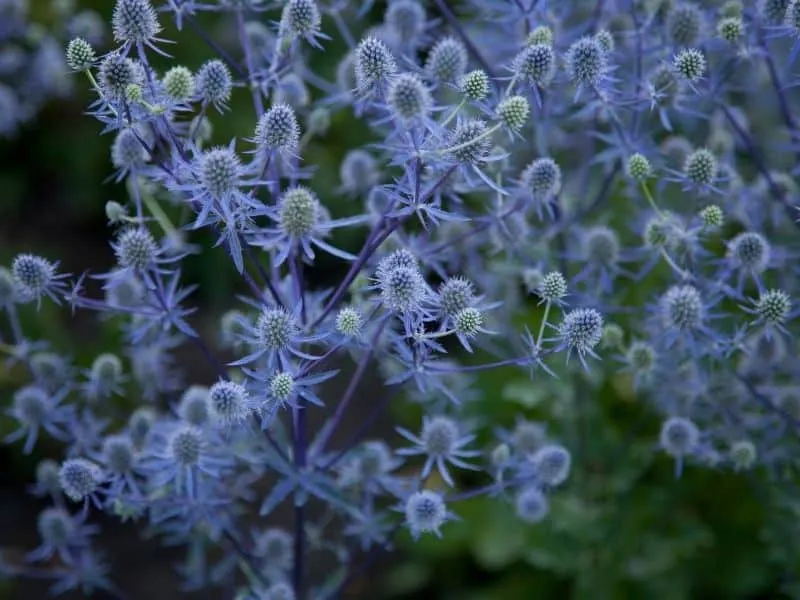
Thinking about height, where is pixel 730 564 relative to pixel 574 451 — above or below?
below

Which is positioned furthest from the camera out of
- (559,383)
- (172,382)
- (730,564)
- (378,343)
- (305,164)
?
(305,164)

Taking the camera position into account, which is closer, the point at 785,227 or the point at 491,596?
the point at 785,227

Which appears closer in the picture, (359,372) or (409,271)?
(409,271)

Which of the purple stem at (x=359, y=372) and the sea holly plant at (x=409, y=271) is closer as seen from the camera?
the sea holly plant at (x=409, y=271)

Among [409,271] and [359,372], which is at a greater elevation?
[409,271]

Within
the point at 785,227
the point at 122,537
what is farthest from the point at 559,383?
the point at 122,537

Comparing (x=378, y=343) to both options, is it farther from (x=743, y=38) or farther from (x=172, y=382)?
(x=743, y=38)

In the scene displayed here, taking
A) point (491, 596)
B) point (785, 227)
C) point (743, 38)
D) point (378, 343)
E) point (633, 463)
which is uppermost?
point (743, 38)

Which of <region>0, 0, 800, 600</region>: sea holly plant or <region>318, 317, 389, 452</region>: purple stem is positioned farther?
<region>318, 317, 389, 452</region>: purple stem
